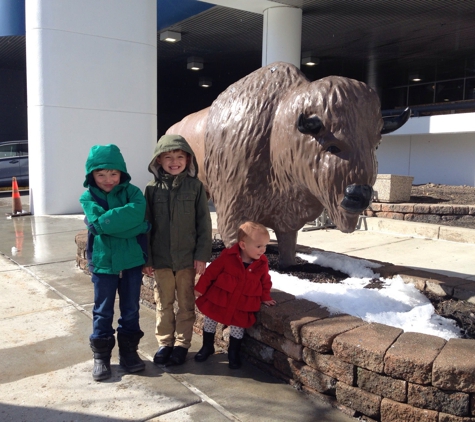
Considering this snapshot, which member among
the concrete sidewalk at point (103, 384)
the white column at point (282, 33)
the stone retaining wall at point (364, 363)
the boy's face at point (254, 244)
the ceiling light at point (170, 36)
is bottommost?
the concrete sidewalk at point (103, 384)

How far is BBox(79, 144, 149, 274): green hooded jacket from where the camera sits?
284cm

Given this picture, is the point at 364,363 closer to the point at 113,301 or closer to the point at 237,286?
the point at 237,286

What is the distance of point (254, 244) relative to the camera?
9.98 feet

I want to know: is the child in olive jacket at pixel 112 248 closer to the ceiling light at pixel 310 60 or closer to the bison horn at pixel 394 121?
the bison horn at pixel 394 121

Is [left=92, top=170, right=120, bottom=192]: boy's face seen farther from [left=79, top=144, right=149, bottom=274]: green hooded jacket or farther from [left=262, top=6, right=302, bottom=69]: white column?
[left=262, top=6, right=302, bottom=69]: white column

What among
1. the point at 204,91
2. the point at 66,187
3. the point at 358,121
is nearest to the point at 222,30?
the point at 66,187

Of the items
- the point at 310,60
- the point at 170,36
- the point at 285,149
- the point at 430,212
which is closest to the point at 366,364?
the point at 285,149

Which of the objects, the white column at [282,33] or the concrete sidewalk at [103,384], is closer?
the concrete sidewalk at [103,384]

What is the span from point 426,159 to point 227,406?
12.6 meters

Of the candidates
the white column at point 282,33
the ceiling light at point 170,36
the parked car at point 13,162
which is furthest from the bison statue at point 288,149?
the parked car at point 13,162

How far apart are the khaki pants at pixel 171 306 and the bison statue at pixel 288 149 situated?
0.88 metres

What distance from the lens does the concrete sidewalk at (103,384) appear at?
2559 mm

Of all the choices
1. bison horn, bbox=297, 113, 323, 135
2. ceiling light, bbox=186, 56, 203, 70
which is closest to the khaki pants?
bison horn, bbox=297, 113, 323, 135

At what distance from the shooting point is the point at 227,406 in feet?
8.66
